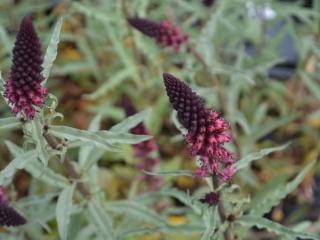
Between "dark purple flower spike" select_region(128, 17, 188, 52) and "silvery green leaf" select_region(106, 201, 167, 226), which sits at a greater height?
"dark purple flower spike" select_region(128, 17, 188, 52)

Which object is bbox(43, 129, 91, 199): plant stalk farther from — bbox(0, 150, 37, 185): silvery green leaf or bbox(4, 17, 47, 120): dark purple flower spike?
bbox(4, 17, 47, 120): dark purple flower spike

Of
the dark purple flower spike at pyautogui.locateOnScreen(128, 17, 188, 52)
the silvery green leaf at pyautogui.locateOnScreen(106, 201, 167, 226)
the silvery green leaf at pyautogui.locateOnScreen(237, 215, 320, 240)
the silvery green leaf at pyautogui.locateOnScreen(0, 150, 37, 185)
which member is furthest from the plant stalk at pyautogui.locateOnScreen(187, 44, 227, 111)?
the silvery green leaf at pyautogui.locateOnScreen(0, 150, 37, 185)

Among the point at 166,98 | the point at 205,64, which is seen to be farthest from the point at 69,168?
the point at 166,98

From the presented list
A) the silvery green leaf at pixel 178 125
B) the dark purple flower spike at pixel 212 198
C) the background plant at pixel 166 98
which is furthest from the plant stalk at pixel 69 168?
the dark purple flower spike at pixel 212 198

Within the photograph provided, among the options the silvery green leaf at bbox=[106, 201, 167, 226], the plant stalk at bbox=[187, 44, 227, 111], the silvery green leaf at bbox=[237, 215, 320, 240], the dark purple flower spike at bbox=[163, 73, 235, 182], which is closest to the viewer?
the dark purple flower spike at bbox=[163, 73, 235, 182]

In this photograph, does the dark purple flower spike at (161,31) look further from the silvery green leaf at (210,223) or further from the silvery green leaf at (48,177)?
the silvery green leaf at (210,223)

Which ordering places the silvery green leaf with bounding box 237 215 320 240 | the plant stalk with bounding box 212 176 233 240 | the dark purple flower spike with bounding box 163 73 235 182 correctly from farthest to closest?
the silvery green leaf with bounding box 237 215 320 240 < the plant stalk with bounding box 212 176 233 240 < the dark purple flower spike with bounding box 163 73 235 182
